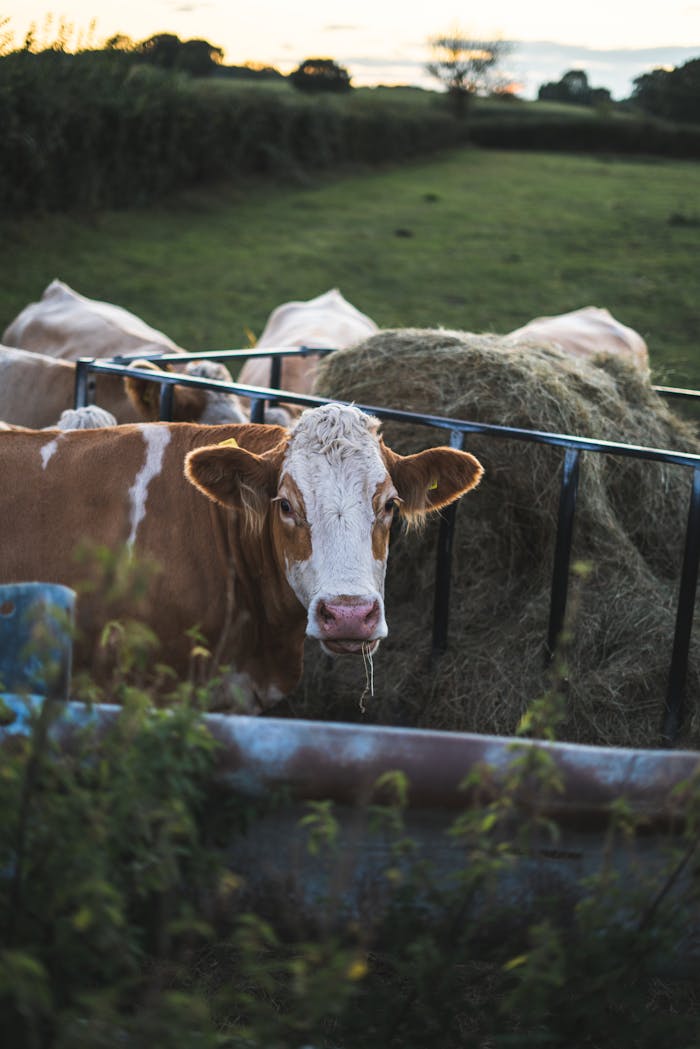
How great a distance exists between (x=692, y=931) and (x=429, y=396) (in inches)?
139

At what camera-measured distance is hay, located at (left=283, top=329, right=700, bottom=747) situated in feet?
14.7

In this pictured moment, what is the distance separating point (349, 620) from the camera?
3037 millimetres

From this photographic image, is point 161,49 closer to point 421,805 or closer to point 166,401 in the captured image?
point 166,401

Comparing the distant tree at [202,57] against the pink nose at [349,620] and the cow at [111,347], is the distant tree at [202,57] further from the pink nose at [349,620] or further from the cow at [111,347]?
the pink nose at [349,620]

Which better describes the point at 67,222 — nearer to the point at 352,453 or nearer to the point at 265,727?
the point at 352,453

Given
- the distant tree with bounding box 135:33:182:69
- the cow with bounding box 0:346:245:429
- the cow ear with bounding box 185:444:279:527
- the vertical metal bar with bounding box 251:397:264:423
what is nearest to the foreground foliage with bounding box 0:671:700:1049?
the cow ear with bounding box 185:444:279:527

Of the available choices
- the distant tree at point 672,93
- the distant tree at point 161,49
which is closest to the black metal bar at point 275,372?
the distant tree at point 161,49

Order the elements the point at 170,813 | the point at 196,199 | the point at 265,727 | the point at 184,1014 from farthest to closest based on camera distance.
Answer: the point at 196,199 → the point at 265,727 → the point at 170,813 → the point at 184,1014

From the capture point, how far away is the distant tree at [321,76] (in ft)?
124

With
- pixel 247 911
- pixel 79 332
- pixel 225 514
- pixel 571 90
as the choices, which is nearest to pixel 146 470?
pixel 225 514

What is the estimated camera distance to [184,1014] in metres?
1.41

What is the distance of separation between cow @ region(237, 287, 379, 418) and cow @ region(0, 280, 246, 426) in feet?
2.25

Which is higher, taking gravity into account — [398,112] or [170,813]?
[398,112]

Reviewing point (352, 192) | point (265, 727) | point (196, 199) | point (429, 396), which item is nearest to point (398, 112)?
point (352, 192)
